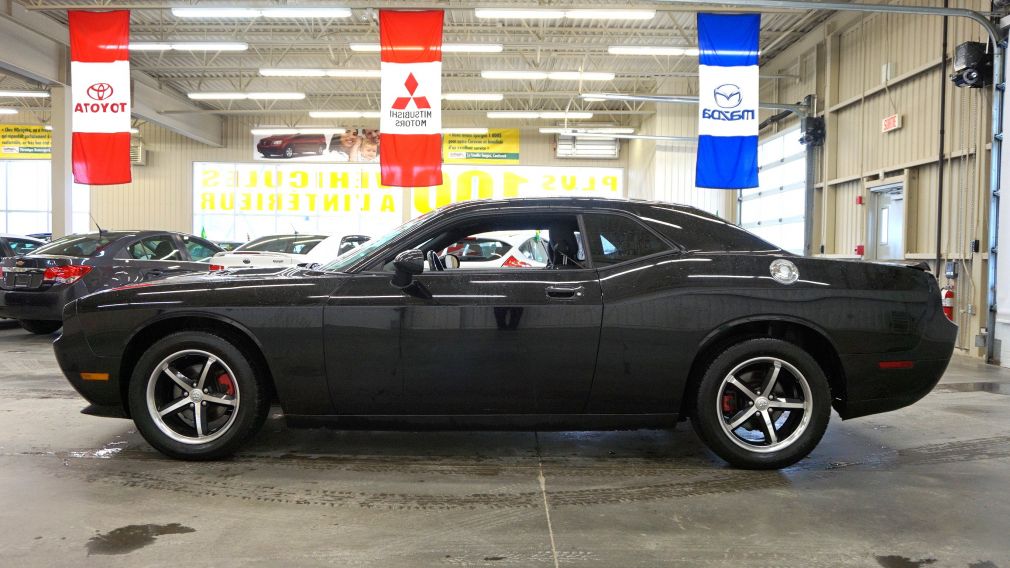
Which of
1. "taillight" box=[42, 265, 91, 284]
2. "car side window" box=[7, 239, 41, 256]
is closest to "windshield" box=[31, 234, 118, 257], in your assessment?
"taillight" box=[42, 265, 91, 284]

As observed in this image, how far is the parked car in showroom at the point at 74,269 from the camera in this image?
343 inches

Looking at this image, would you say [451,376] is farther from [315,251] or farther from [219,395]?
[315,251]

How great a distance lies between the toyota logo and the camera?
12805mm

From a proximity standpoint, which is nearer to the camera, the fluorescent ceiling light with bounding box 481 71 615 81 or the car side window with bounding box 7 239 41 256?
the car side window with bounding box 7 239 41 256

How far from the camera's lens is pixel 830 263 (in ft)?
12.6

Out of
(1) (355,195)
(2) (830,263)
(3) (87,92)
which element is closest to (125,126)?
(3) (87,92)

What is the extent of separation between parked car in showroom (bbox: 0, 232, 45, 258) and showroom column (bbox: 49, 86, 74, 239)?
589 centimetres

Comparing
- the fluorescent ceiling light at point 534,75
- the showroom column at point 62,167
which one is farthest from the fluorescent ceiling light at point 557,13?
the showroom column at point 62,167

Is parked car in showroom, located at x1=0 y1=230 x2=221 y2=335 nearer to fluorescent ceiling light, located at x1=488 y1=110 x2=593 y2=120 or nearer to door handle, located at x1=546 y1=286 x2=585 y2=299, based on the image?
door handle, located at x1=546 y1=286 x2=585 y2=299

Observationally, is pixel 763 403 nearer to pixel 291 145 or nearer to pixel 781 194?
pixel 781 194

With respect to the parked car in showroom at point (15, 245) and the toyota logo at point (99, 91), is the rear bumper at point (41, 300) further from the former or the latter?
the toyota logo at point (99, 91)

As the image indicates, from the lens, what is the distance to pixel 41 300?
28.5 feet

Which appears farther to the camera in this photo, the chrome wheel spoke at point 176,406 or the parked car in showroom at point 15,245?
→ the parked car in showroom at point 15,245

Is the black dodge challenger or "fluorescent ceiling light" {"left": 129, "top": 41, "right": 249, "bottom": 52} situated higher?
"fluorescent ceiling light" {"left": 129, "top": 41, "right": 249, "bottom": 52}
